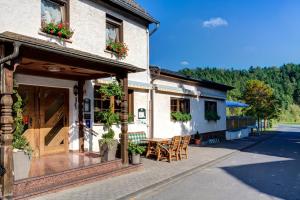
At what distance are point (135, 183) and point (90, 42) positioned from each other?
5.71m

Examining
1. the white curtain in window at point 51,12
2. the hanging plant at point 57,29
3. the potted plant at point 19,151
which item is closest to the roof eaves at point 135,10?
the white curtain in window at point 51,12

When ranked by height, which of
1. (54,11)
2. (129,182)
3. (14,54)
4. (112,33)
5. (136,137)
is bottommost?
(129,182)

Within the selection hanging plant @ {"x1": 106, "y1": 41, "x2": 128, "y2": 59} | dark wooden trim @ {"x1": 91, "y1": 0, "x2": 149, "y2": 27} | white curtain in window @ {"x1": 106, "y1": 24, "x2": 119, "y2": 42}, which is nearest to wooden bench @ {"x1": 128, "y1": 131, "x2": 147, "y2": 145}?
hanging plant @ {"x1": 106, "y1": 41, "x2": 128, "y2": 59}

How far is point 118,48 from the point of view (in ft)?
43.1

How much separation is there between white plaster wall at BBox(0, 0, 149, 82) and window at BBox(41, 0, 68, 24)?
0.24 metres

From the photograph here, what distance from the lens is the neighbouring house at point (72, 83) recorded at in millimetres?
7199

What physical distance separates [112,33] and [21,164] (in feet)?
24.9

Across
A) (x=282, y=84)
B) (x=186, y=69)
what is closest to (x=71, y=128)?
(x=186, y=69)

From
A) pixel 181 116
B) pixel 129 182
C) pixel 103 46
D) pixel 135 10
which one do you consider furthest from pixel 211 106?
pixel 129 182

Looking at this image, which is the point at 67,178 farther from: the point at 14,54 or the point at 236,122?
the point at 236,122

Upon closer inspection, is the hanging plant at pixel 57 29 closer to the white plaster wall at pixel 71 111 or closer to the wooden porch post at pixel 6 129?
the white plaster wall at pixel 71 111

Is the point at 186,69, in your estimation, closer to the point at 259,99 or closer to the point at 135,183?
the point at 259,99

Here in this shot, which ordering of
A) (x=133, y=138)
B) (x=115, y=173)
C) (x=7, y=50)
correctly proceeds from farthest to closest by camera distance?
1. (x=133, y=138)
2. (x=115, y=173)
3. (x=7, y=50)

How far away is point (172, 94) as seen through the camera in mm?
17391
